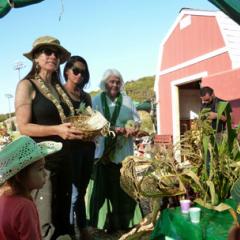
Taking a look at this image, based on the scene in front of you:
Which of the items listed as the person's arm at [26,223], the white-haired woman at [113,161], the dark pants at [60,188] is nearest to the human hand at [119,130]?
the white-haired woman at [113,161]

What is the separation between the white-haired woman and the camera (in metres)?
4.02

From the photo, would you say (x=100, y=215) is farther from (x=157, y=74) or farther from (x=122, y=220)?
(x=157, y=74)

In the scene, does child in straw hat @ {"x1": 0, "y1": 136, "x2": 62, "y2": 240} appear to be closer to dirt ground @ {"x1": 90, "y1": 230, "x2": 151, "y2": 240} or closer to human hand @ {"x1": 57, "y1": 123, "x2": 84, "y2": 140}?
human hand @ {"x1": 57, "y1": 123, "x2": 84, "y2": 140}

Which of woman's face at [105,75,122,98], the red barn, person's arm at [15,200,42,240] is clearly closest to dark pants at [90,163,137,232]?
woman's face at [105,75,122,98]

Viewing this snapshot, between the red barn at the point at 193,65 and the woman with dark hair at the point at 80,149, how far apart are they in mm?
4670

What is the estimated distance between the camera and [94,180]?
420cm

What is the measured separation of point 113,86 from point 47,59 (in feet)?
3.97

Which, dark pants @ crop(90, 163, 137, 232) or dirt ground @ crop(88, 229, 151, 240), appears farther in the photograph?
dark pants @ crop(90, 163, 137, 232)

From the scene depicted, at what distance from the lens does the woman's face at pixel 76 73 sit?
3508mm

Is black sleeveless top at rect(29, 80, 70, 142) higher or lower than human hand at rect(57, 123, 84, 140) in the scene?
higher

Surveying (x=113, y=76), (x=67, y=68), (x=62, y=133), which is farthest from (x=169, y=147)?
(x=113, y=76)

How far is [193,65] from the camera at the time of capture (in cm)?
1209

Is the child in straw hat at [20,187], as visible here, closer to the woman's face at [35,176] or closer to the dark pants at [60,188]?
the woman's face at [35,176]

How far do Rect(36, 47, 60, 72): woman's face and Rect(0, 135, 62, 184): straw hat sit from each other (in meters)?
1.06
